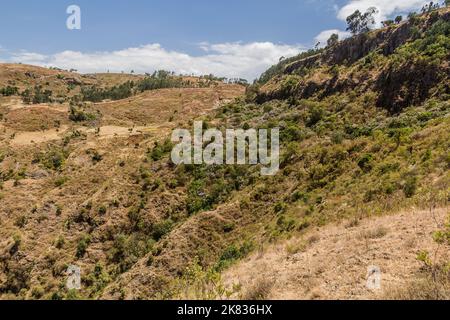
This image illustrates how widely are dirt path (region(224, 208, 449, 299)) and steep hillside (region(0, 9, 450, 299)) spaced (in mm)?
64

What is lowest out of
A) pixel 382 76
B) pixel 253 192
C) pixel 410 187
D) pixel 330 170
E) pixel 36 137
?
pixel 253 192

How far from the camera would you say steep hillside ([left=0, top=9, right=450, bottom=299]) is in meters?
11.7

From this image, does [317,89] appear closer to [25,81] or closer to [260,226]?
[260,226]

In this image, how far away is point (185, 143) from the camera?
38.4m

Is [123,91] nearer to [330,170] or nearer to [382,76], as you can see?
[382,76]

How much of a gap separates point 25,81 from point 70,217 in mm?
90436

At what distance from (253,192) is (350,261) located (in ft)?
57.5

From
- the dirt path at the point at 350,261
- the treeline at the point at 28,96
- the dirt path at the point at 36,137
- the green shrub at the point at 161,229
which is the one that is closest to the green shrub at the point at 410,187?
the dirt path at the point at 350,261

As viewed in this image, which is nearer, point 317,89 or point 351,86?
point 351,86

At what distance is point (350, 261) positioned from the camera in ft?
29.5

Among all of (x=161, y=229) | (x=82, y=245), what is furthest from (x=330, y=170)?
(x=82, y=245)

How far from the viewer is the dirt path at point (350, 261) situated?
25.7 ft

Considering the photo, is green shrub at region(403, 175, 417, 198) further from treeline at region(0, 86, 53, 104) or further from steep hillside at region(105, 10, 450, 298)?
treeline at region(0, 86, 53, 104)

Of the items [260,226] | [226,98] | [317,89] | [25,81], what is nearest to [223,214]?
[260,226]
